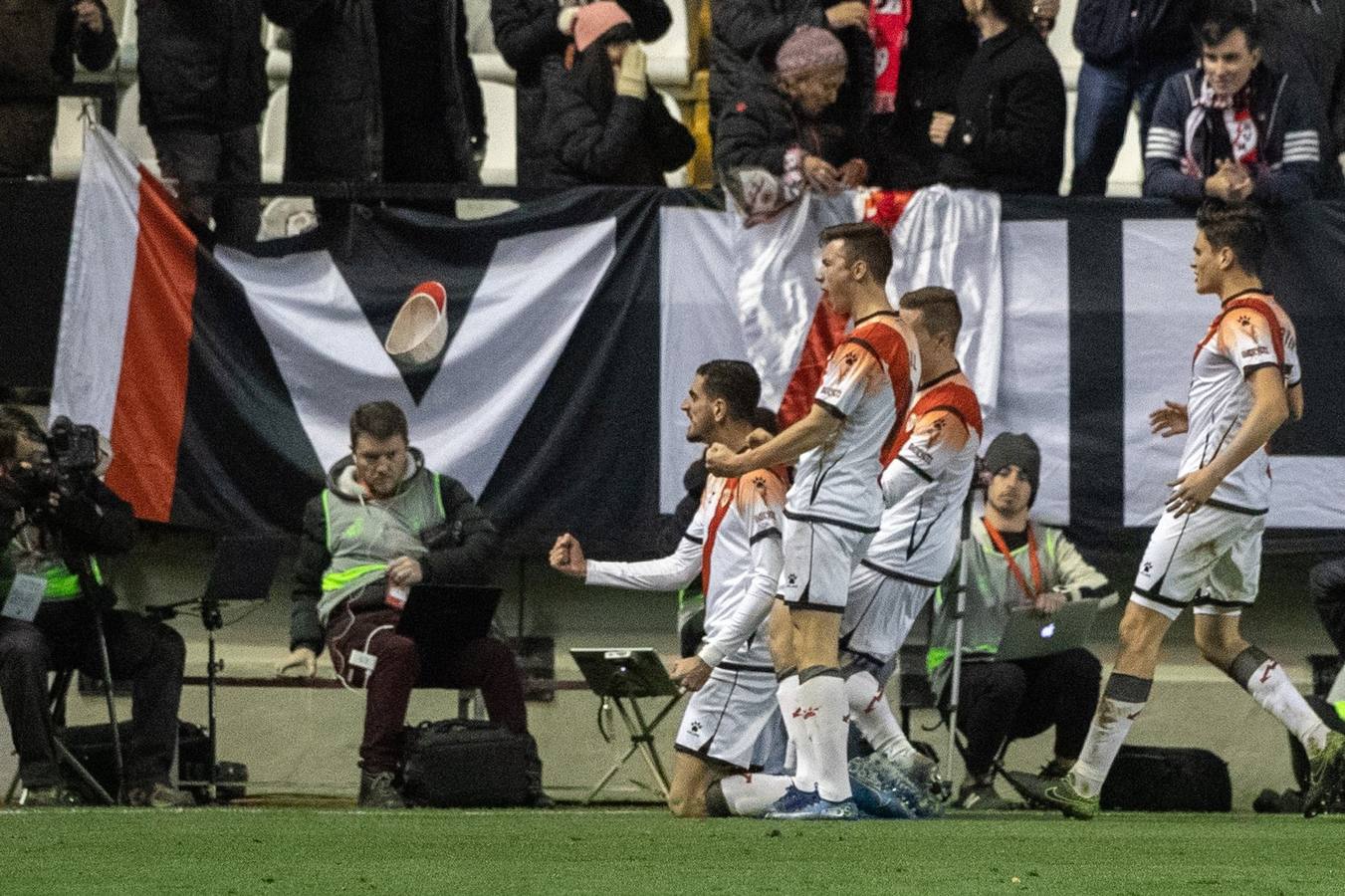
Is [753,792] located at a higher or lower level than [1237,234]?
lower

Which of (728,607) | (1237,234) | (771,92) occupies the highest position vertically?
(771,92)

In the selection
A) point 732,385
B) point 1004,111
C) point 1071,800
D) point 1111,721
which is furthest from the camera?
point 1004,111

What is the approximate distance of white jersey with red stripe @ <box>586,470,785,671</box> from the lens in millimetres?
10148

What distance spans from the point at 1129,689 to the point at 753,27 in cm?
479

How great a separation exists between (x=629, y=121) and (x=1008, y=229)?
6.67 ft

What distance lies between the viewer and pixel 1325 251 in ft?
41.5

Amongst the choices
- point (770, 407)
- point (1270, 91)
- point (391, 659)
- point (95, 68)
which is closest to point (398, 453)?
point (391, 659)

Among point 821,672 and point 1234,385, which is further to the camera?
point 1234,385

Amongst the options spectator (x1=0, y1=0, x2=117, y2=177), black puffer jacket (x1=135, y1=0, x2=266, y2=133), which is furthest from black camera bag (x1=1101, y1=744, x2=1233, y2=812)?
spectator (x1=0, y1=0, x2=117, y2=177)

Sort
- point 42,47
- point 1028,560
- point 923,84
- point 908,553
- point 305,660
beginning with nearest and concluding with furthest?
point 908,553, point 305,660, point 1028,560, point 42,47, point 923,84

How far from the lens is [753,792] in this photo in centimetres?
998

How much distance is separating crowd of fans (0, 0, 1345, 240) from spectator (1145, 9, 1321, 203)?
0.04 feet

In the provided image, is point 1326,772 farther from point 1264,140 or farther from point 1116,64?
point 1116,64

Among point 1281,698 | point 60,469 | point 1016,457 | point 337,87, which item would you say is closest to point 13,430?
point 60,469
